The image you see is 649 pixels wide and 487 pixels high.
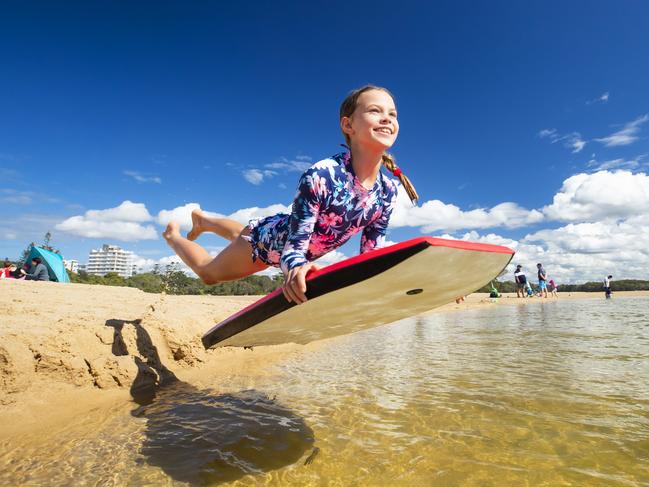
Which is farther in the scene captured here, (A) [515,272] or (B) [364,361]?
(A) [515,272]

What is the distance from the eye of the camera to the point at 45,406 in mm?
2854

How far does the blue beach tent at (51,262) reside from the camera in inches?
511

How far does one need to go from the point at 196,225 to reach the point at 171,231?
0.31 metres

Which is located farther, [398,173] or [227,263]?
[227,263]

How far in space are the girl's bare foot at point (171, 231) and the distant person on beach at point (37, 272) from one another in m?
10.4

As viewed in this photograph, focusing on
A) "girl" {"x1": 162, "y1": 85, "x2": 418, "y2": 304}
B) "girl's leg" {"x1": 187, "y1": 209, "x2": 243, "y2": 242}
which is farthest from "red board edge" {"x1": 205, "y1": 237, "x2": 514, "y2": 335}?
"girl's leg" {"x1": 187, "y1": 209, "x2": 243, "y2": 242}

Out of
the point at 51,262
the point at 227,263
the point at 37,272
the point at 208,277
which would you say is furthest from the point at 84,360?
the point at 51,262

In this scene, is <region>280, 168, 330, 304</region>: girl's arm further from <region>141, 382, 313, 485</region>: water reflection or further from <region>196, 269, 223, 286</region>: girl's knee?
<region>196, 269, 223, 286</region>: girl's knee

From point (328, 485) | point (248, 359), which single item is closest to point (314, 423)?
point (328, 485)

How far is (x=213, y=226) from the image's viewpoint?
437 centimetres

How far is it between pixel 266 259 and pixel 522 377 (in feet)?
9.54

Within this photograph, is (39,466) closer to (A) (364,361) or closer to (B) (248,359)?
(B) (248,359)

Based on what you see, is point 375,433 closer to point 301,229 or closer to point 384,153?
point 301,229

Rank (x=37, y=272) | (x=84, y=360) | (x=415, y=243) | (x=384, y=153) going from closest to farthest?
(x=415, y=243) → (x=384, y=153) → (x=84, y=360) → (x=37, y=272)
